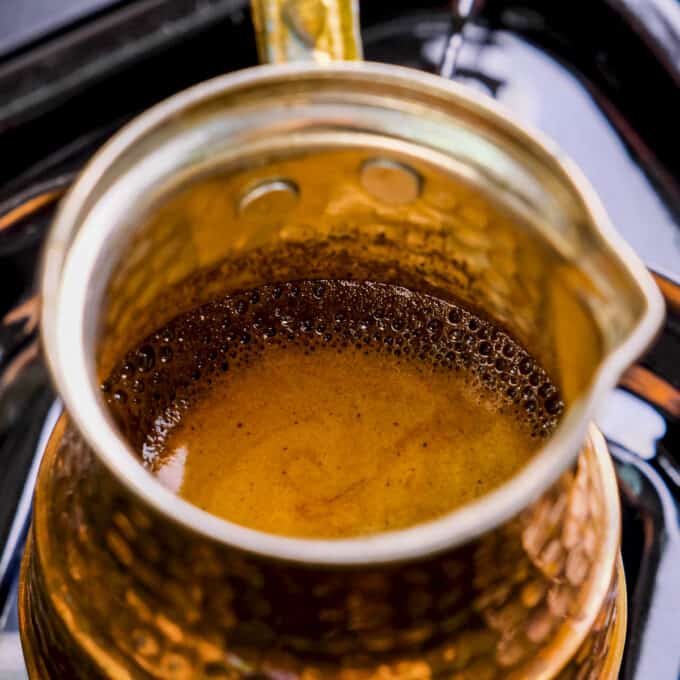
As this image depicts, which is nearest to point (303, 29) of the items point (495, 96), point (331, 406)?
point (331, 406)

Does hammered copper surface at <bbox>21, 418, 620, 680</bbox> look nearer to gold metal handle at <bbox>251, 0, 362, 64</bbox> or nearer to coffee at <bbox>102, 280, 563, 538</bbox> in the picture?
coffee at <bbox>102, 280, 563, 538</bbox>

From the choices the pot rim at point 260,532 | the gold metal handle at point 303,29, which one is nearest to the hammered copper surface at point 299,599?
the pot rim at point 260,532

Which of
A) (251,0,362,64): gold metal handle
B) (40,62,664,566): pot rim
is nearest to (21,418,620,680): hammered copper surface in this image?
(40,62,664,566): pot rim

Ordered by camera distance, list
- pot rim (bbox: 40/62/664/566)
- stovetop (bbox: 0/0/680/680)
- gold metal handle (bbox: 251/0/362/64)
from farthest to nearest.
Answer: stovetop (bbox: 0/0/680/680) < gold metal handle (bbox: 251/0/362/64) < pot rim (bbox: 40/62/664/566)

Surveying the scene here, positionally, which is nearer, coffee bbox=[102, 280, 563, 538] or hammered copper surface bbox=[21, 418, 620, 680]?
hammered copper surface bbox=[21, 418, 620, 680]

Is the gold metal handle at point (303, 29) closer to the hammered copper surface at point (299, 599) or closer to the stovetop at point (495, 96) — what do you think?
the hammered copper surface at point (299, 599)

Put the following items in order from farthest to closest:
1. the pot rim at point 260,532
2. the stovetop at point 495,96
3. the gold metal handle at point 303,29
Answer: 1. the stovetop at point 495,96
2. the gold metal handle at point 303,29
3. the pot rim at point 260,532

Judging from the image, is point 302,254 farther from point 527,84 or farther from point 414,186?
point 527,84
